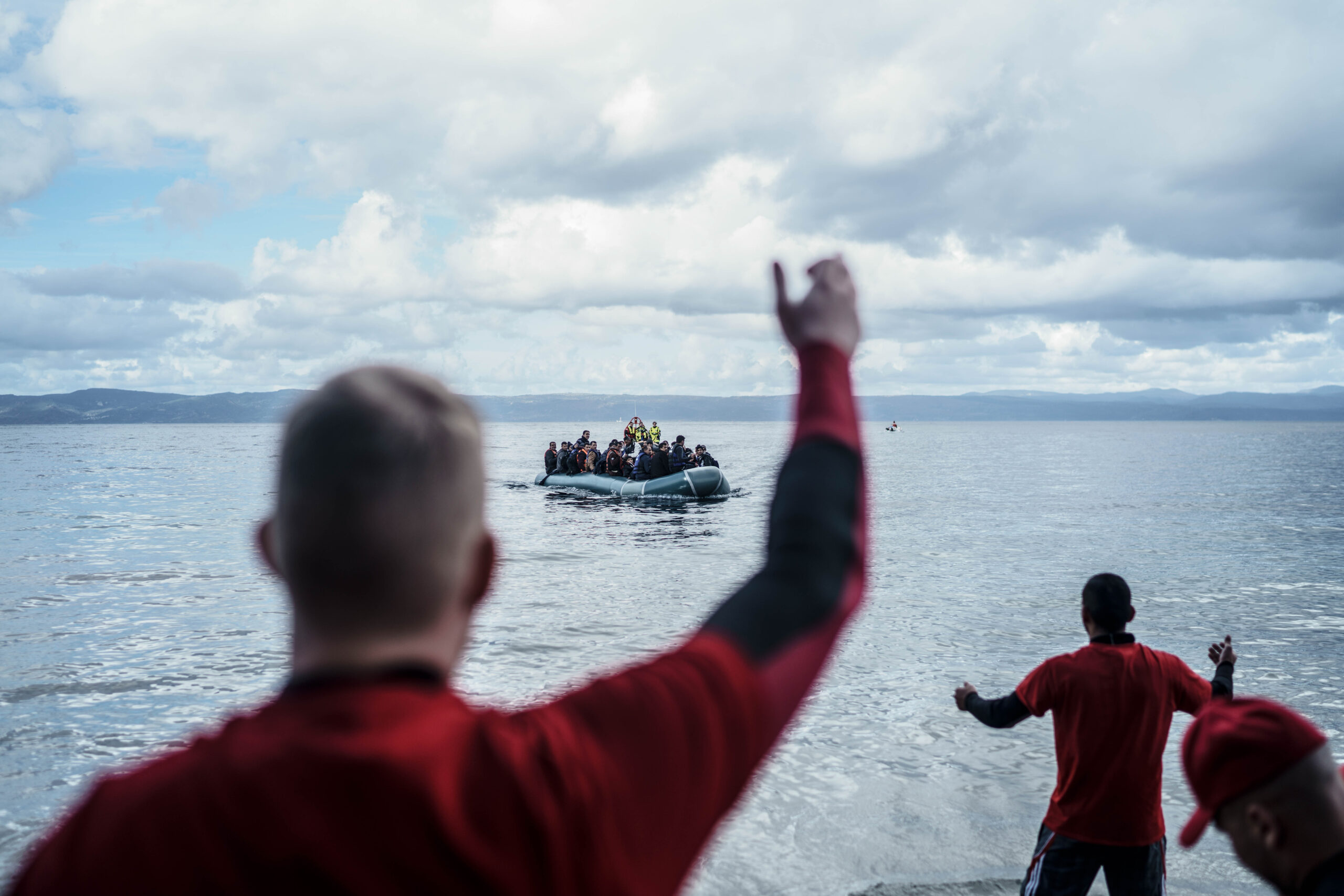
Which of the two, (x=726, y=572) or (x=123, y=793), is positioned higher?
(x=123, y=793)

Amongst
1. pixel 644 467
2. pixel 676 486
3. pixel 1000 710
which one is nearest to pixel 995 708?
pixel 1000 710

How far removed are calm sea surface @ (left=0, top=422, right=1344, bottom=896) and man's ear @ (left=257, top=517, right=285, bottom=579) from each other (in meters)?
0.09

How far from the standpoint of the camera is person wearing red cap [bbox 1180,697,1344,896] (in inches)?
79.4

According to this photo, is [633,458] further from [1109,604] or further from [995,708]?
[1109,604]

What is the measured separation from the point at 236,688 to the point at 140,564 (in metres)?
13.3

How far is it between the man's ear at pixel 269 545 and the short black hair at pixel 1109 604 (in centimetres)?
426

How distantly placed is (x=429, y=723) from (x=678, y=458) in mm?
35489

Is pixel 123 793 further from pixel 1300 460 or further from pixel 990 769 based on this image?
pixel 1300 460

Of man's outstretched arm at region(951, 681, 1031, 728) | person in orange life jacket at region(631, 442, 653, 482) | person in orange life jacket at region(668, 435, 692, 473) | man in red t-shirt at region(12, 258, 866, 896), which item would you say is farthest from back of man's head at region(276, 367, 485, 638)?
person in orange life jacket at region(631, 442, 653, 482)

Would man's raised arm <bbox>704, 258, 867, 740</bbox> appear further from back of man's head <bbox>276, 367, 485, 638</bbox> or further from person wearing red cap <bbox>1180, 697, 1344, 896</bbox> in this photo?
person wearing red cap <bbox>1180, 697, 1344, 896</bbox>

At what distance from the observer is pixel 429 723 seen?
984 millimetres

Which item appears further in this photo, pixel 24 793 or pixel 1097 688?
pixel 24 793

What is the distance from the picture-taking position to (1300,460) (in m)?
76.9

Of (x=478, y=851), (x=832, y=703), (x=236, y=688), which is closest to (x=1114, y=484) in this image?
(x=832, y=703)
